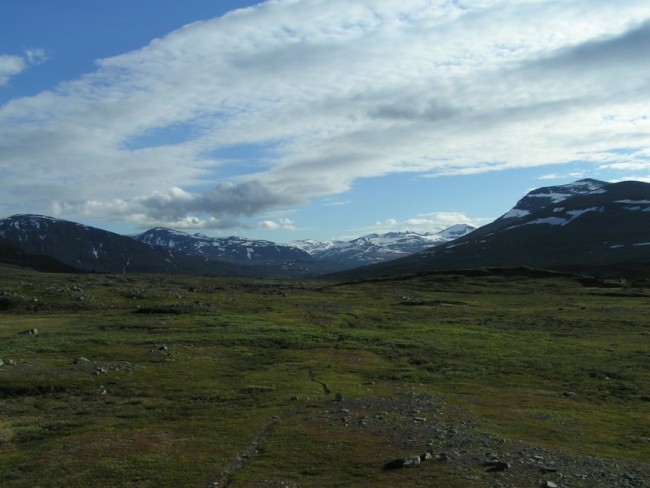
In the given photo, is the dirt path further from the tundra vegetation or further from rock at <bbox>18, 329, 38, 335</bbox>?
rock at <bbox>18, 329, 38, 335</bbox>

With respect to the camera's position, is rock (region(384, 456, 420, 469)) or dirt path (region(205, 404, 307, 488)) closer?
dirt path (region(205, 404, 307, 488))

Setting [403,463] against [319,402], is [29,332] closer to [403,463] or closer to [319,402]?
[319,402]

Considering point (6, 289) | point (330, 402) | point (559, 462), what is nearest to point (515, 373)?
point (330, 402)

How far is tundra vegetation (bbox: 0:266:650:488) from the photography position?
75.2ft

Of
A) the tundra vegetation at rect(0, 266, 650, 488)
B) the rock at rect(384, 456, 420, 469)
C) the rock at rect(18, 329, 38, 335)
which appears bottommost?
the tundra vegetation at rect(0, 266, 650, 488)

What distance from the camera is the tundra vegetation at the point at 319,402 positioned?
75.2ft

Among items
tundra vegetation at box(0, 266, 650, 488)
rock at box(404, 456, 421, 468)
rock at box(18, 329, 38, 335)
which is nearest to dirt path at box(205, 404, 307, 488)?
tundra vegetation at box(0, 266, 650, 488)

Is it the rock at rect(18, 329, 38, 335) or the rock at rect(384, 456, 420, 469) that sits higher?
the rock at rect(18, 329, 38, 335)

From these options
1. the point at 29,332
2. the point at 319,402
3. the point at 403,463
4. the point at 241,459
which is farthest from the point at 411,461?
the point at 29,332

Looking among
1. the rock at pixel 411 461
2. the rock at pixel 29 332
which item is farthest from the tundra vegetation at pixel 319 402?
the rock at pixel 29 332

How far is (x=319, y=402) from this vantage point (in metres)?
35.3

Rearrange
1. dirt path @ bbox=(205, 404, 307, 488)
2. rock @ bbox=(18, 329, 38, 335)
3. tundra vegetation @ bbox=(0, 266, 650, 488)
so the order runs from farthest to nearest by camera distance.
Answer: rock @ bbox=(18, 329, 38, 335)
tundra vegetation @ bbox=(0, 266, 650, 488)
dirt path @ bbox=(205, 404, 307, 488)

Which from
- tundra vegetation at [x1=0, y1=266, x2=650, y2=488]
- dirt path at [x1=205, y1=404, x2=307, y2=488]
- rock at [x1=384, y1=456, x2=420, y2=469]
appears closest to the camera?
Result: dirt path at [x1=205, y1=404, x2=307, y2=488]

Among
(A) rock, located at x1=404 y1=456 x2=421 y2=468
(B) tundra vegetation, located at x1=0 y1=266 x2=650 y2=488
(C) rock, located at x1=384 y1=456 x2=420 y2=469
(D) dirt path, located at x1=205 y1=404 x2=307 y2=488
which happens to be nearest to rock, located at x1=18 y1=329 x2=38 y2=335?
(B) tundra vegetation, located at x1=0 y1=266 x2=650 y2=488
